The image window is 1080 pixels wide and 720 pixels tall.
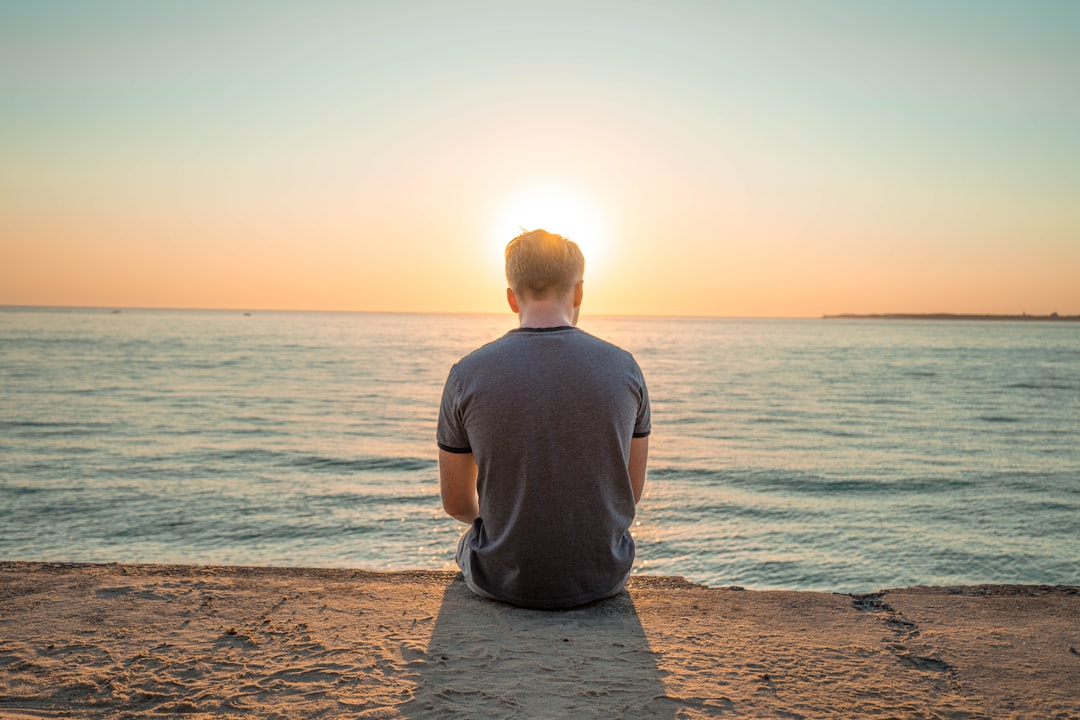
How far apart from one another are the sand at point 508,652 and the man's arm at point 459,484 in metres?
0.44

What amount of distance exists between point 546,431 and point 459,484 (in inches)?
22.2

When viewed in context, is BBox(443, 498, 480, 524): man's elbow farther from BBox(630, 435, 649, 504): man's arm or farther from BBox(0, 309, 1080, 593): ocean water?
BBox(0, 309, 1080, 593): ocean water

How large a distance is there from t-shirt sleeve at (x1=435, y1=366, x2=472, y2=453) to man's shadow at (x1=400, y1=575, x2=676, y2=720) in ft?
2.50

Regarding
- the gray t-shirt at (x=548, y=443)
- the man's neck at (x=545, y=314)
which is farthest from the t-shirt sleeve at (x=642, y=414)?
the man's neck at (x=545, y=314)

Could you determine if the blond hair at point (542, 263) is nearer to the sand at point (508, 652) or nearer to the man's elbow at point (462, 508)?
the man's elbow at point (462, 508)

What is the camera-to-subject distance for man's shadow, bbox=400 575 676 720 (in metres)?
2.54

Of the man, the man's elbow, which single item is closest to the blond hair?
the man

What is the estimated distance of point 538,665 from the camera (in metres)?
2.86

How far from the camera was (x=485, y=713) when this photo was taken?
2.48 metres

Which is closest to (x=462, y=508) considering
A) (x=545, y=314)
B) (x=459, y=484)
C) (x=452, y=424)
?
(x=459, y=484)

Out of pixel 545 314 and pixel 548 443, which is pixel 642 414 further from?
pixel 545 314

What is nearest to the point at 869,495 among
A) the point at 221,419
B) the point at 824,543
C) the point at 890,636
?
the point at 824,543

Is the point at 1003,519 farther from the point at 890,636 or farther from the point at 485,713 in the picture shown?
the point at 485,713

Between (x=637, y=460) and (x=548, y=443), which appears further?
(x=637, y=460)
